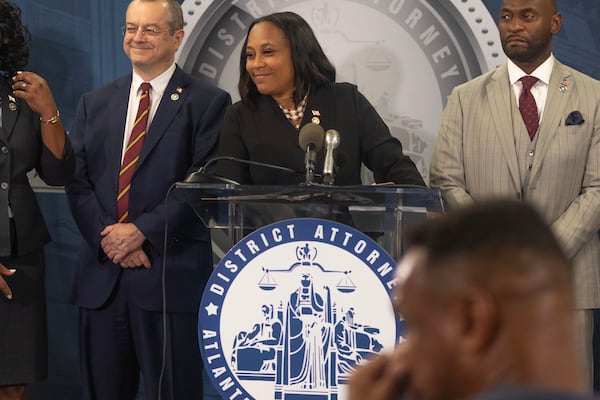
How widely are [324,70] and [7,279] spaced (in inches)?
63.6

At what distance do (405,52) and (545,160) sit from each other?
110 centimetres

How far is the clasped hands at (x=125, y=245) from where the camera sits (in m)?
4.29

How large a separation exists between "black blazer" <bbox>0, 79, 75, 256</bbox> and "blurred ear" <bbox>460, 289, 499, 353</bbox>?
336 centimetres

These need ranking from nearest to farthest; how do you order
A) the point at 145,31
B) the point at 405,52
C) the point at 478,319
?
the point at 478,319, the point at 145,31, the point at 405,52

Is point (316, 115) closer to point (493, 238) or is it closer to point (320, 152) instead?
point (320, 152)

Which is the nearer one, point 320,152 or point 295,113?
point 320,152

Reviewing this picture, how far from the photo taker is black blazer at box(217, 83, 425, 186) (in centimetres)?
422

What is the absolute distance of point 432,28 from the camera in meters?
5.11

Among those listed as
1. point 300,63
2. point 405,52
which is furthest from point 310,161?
point 405,52

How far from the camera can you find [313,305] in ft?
10.9

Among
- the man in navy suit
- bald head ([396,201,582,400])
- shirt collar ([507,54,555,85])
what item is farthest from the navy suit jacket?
bald head ([396,201,582,400])

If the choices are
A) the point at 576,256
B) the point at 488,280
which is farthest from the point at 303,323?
the point at 488,280

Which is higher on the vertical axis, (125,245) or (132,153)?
(132,153)

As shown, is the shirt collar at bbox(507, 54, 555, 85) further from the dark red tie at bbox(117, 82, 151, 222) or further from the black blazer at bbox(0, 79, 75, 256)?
the black blazer at bbox(0, 79, 75, 256)
